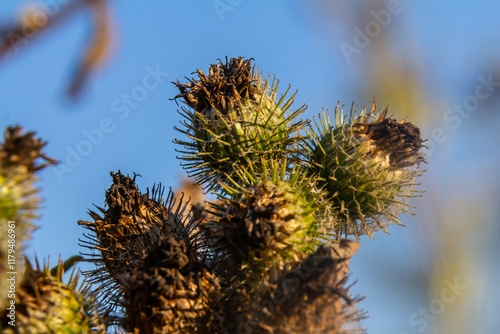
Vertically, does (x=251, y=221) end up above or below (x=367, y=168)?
below

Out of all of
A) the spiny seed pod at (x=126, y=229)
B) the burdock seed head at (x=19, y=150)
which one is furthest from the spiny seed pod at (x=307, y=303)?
the burdock seed head at (x=19, y=150)

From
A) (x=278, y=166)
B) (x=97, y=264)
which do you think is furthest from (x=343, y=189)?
(x=97, y=264)

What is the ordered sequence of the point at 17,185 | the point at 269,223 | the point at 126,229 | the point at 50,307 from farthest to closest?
the point at 126,229, the point at 269,223, the point at 50,307, the point at 17,185

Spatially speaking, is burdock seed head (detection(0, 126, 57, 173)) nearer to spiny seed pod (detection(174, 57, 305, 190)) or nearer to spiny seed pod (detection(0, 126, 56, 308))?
spiny seed pod (detection(0, 126, 56, 308))

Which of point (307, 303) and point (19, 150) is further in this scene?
point (307, 303)

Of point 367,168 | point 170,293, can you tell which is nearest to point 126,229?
point 170,293

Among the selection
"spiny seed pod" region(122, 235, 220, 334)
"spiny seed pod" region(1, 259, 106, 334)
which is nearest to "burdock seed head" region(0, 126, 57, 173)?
"spiny seed pod" region(1, 259, 106, 334)

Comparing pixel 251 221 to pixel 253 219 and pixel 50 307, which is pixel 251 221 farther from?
pixel 50 307

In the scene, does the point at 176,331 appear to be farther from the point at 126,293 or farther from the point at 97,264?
the point at 97,264
